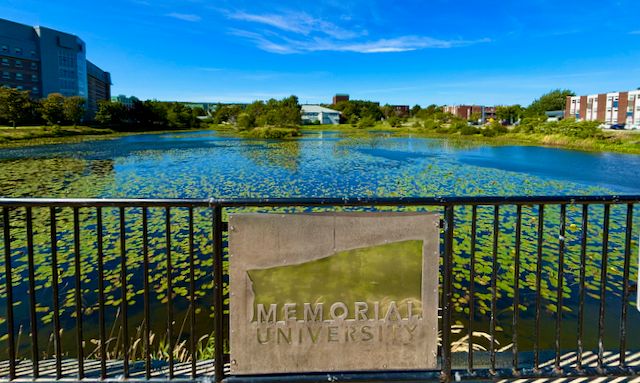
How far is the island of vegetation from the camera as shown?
4625 centimetres

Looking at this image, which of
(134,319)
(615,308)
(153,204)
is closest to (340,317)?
(153,204)

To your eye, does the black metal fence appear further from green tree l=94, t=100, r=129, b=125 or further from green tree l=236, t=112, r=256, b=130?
green tree l=94, t=100, r=129, b=125

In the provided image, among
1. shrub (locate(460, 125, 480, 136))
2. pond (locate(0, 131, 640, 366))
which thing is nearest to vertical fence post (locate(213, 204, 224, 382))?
pond (locate(0, 131, 640, 366))

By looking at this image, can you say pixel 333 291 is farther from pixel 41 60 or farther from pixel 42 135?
pixel 41 60

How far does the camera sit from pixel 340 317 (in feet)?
8.15

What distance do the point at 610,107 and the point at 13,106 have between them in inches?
3903

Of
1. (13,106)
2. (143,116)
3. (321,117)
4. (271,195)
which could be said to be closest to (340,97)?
(321,117)

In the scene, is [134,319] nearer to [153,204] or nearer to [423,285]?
[153,204]

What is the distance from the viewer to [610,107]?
79.6m

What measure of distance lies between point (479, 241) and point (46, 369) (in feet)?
25.5

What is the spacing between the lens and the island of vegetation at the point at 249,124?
46.2m

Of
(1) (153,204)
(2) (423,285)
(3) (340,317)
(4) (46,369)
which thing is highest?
(1) (153,204)

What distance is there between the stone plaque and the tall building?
10095 cm

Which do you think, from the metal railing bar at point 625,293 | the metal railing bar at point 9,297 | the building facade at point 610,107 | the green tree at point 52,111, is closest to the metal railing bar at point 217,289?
the metal railing bar at point 9,297
